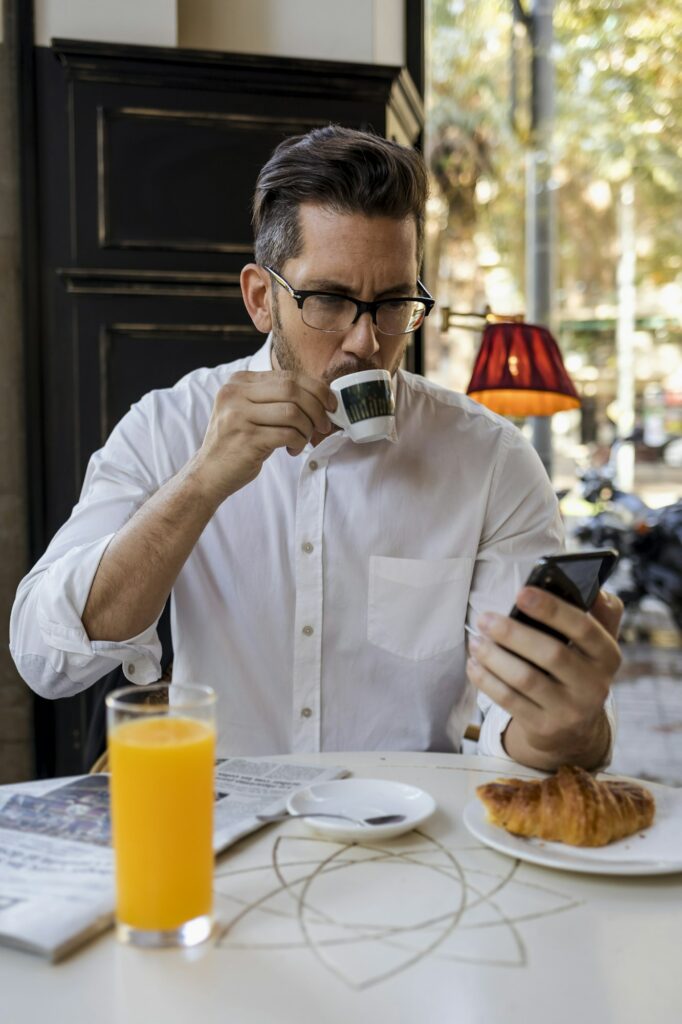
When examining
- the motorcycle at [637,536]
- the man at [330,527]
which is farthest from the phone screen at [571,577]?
the motorcycle at [637,536]

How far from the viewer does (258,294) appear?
181cm

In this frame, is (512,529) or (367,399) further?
(512,529)

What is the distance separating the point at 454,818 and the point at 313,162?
1.11m

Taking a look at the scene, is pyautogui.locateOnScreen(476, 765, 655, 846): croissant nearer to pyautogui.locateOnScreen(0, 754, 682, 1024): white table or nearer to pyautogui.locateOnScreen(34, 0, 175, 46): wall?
pyautogui.locateOnScreen(0, 754, 682, 1024): white table

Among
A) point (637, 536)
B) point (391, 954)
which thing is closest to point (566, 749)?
point (391, 954)

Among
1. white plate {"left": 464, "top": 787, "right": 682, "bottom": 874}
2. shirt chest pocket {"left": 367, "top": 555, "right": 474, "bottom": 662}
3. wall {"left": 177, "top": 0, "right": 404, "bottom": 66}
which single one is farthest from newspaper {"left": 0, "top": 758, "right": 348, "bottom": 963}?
wall {"left": 177, "top": 0, "right": 404, "bottom": 66}

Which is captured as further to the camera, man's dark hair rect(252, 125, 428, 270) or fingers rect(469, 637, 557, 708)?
man's dark hair rect(252, 125, 428, 270)

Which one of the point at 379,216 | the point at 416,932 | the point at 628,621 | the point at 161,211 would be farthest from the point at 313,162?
the point at 628,621

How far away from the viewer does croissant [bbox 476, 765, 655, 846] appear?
979mm

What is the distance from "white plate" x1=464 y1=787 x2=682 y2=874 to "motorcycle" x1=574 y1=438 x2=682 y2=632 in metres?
4.73

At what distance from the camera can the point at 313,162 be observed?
166 cm

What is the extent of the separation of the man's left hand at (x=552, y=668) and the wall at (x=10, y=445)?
180cm

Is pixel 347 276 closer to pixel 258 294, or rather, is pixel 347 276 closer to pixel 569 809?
pixel 258 294

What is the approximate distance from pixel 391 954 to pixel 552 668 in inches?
15.2
